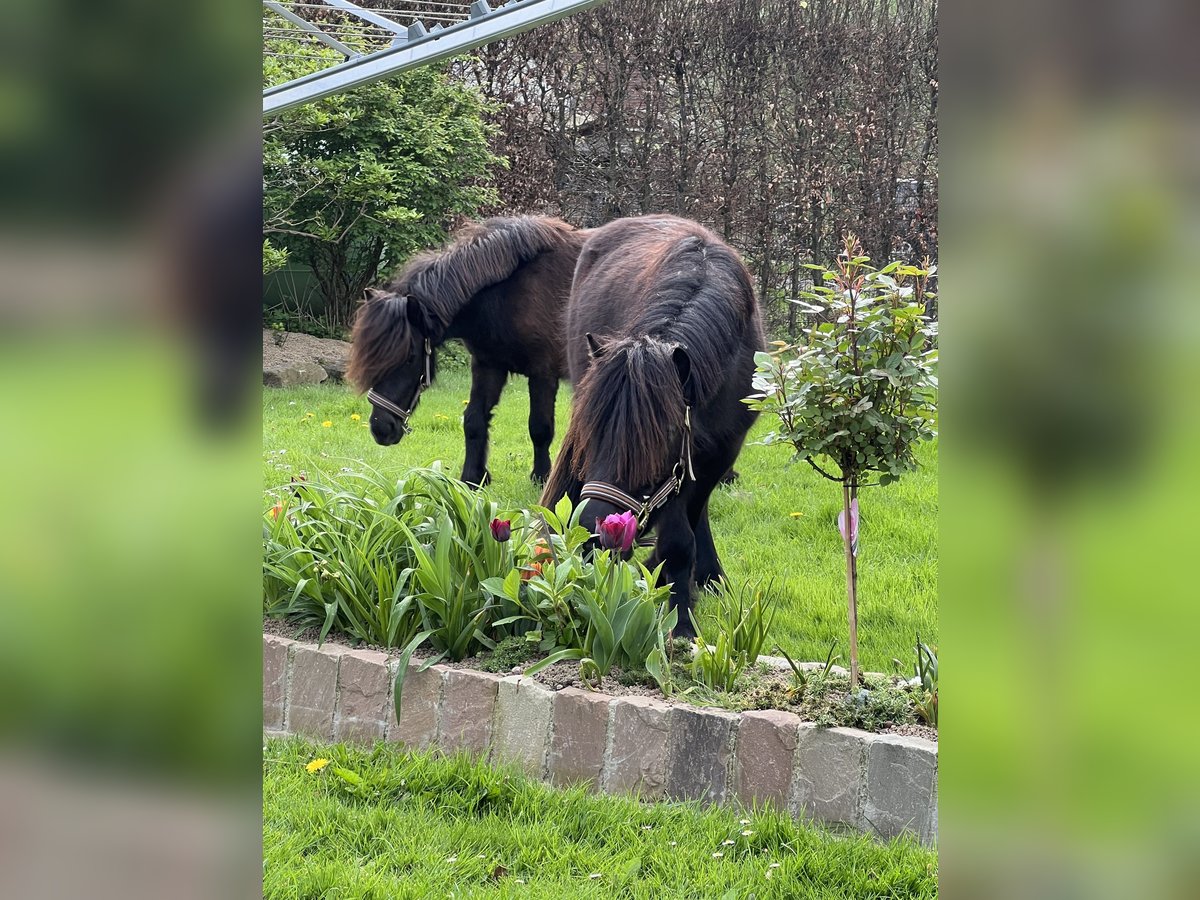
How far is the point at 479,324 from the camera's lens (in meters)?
6.49

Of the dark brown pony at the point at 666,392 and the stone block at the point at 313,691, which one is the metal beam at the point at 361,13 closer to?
the dark brown pony at the point at 666,392

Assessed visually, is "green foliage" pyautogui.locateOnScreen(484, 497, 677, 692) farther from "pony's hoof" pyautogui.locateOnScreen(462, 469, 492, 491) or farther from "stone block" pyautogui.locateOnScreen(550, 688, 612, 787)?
"pony's hoof" pyautogui.locateOnScreen(462, 469, 492, 491)

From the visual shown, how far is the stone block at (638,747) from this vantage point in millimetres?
2896

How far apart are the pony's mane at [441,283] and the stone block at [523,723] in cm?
323

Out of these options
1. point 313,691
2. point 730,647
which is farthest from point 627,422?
point 313,691

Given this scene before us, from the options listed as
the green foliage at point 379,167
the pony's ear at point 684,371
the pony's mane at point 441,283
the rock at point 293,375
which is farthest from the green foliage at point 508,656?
the green foliage at point 379,167

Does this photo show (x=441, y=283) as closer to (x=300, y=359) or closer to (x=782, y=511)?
(x=782, y=511)

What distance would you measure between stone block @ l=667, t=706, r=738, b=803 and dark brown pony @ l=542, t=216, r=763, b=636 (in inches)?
31.5

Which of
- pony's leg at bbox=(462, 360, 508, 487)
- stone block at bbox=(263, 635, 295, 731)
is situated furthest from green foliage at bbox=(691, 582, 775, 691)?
pony's leg at bbox=(462, 360, 508, 487)

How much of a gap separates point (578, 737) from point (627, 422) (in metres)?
1.02
